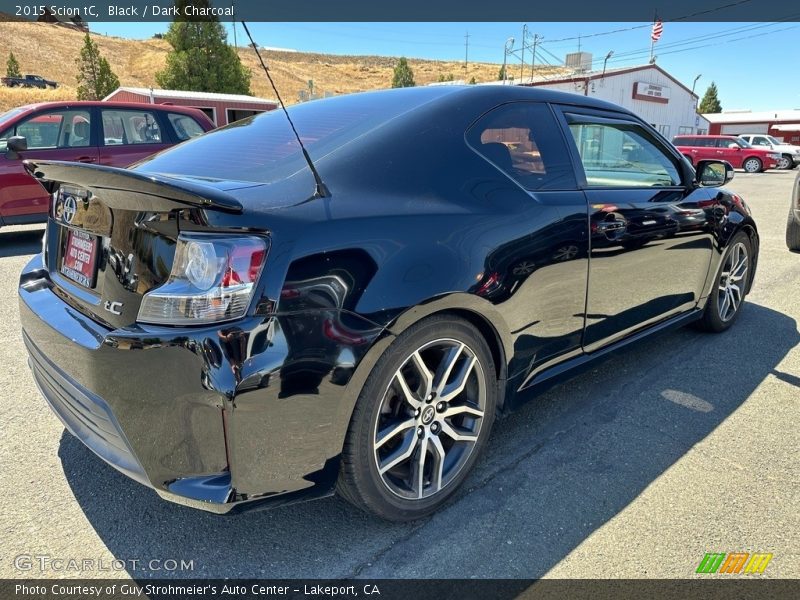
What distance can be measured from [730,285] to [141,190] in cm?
402

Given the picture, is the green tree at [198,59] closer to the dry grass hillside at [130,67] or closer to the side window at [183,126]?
the dry grass hillside at [130,67]

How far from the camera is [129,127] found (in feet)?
24.5

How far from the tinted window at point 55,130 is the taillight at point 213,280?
6.76 meters

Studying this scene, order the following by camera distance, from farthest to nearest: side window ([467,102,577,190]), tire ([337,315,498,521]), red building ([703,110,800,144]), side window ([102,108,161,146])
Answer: red building ([703,110,800,144]), side window ([102,108,161,146]), side window ([467,102,577,190]), tire ([337,315,498,521])

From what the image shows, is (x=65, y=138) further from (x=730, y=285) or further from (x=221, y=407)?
(x=730, y=285)

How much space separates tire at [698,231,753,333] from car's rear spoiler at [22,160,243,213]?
3.50m

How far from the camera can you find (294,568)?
1894 mm

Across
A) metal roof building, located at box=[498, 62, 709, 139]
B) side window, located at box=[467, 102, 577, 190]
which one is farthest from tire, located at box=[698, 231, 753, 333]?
metal roof building, located at box=[498, 62, 709, 139]

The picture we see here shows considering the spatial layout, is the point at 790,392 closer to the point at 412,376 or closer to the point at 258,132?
the point at 412,376

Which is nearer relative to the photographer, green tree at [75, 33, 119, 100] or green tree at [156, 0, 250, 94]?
green tree at [156, 0, 250, 94]

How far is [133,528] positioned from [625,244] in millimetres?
2517

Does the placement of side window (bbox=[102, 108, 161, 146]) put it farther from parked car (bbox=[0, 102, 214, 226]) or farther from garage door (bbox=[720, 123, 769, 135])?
garage door (bbox=[720, 123, 769, 135])

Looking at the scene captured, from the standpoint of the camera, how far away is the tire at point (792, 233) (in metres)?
6.84

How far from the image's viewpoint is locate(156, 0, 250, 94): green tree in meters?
32.1
